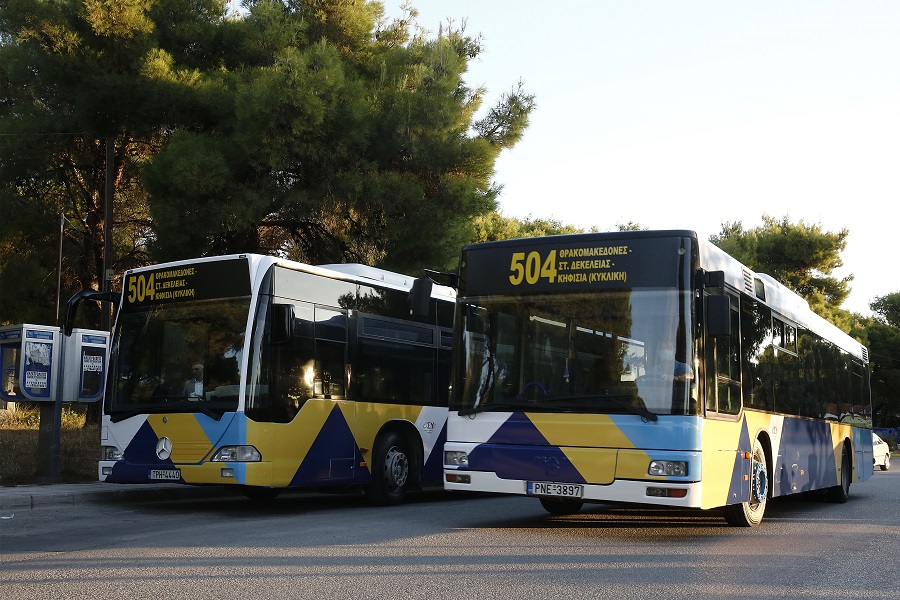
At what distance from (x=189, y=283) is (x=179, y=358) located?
875mm

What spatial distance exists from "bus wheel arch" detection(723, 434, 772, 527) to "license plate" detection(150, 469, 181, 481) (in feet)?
19.7

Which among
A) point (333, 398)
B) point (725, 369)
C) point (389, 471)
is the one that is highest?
point (725, 369)

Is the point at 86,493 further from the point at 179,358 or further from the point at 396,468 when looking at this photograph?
the point at 396,468

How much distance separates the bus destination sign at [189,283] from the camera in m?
11.7

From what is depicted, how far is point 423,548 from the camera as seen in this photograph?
8594 mm

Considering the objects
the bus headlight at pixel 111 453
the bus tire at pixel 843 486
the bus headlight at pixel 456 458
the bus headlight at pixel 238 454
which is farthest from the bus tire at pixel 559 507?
the bus tire at pixel 843 486

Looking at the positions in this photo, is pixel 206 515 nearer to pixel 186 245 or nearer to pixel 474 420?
pixel 474 420

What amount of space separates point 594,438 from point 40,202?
18.5m

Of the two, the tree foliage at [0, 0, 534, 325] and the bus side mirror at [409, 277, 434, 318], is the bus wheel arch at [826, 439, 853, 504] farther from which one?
the tree foliage at [0, 0, 534, 325]

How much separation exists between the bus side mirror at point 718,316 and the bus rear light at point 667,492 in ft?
4.67

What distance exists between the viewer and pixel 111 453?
12.3 m

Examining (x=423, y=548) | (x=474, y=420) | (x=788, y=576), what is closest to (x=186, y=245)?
(x=474, y=420)

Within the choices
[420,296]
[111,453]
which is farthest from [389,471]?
[420,296]

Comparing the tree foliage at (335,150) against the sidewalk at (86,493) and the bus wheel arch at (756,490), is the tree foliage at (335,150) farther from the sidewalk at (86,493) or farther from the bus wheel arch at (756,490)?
the bus wheel arch at (756,490)
